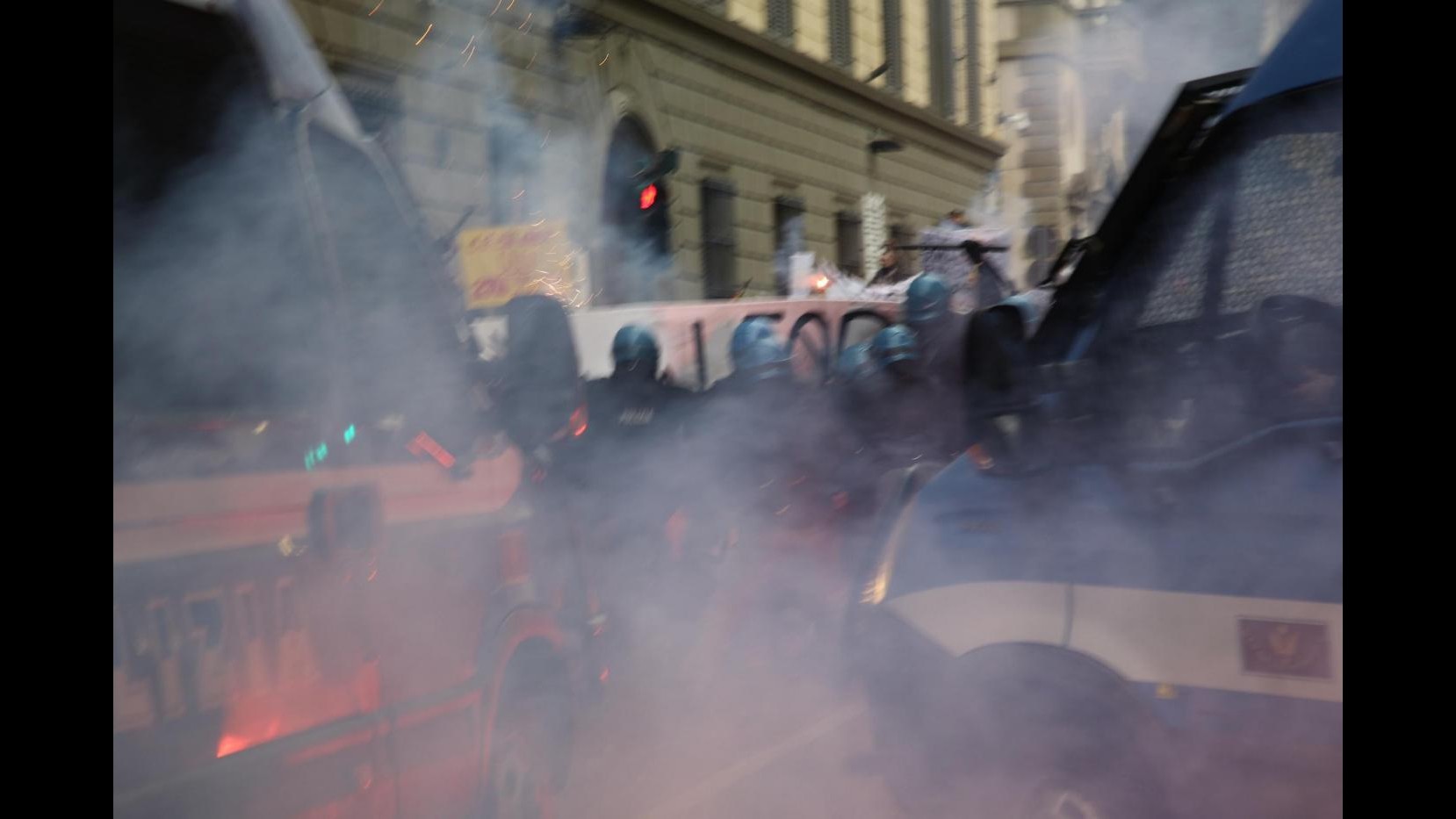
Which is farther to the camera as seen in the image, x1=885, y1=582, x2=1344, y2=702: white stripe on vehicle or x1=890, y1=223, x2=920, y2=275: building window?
x1=890, y1=223, x2=920, y2=275: building window

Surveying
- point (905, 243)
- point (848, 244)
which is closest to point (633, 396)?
point (905, 243)

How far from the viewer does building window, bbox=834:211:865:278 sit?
9359 millimetres

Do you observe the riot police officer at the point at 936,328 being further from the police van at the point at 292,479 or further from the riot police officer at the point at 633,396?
the police van at the point at 292,479

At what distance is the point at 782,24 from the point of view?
9875 millimetres

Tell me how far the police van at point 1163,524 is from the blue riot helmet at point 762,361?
2.97 meters

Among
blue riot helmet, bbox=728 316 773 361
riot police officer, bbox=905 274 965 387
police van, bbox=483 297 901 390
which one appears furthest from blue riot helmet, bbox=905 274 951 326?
blue riot helmet, bbox=728 316 773 361

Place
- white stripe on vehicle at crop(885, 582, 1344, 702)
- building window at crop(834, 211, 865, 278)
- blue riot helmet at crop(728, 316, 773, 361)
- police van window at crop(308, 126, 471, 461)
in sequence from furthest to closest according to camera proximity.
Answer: building window at crop(834, 211, 865, 278) → blue riot helmet at crop(728, 316, 773, 361) → police van window at crop(308, 126, 471, 461) → white stripe on vehicle at crop(885, 582, 1344, 702)

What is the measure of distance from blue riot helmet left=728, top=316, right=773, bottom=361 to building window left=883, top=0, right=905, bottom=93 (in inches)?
60.6

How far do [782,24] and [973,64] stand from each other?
4657mm

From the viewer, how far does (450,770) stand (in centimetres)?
237

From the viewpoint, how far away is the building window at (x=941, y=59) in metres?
5.79

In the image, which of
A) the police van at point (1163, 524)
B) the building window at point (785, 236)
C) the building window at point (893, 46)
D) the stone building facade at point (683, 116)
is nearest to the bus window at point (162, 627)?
the police van at point (1163, 524)

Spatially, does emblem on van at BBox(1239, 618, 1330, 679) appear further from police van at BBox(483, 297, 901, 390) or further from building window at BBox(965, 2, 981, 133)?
police van at BBox(483, 297, 901, 390)
